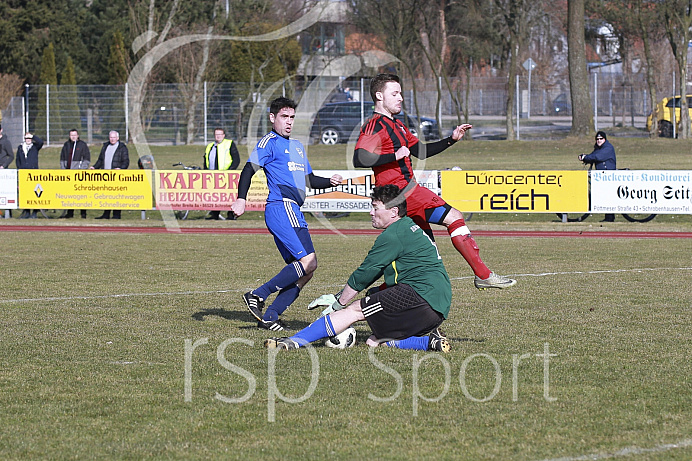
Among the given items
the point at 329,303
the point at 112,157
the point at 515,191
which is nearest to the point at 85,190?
the point at 112,157

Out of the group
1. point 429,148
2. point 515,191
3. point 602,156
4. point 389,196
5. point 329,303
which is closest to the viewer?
point 389,196

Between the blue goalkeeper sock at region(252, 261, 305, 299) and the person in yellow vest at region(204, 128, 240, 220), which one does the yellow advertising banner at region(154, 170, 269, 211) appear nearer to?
the person in yellow vest at region(204, 128, 240, 220)

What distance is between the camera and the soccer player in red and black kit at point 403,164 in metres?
8.30

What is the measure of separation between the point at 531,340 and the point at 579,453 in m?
3.01

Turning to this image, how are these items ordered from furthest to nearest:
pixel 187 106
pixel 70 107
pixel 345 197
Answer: pixel 187 106 → pixel 70 107 → pixel 345 197

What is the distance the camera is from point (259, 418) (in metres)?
5.61

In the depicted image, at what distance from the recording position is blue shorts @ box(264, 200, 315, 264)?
8.68 meters

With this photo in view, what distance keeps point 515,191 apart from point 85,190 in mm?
9926

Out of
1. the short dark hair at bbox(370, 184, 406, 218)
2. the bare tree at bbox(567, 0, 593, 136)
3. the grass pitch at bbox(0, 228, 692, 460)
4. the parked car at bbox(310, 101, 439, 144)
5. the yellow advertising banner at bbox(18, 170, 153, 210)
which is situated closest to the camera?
the grass pitch at bbox(0, 228, 692, 460)

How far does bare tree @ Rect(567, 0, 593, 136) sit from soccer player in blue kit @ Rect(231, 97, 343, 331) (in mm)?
32220

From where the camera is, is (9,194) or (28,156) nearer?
(9,194)

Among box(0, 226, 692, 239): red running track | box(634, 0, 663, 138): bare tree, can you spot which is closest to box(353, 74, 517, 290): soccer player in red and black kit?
box(0, 226, 692, 239): red running track

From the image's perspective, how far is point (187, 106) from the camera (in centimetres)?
4247

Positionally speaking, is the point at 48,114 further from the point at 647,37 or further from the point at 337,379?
the point at 337,379
